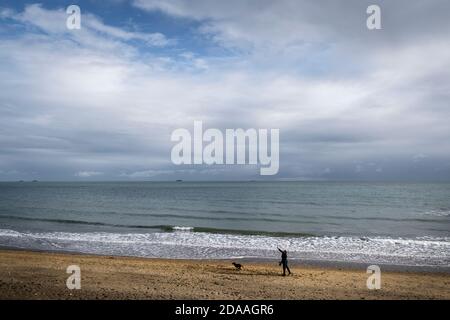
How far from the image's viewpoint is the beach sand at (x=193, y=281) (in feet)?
46.9

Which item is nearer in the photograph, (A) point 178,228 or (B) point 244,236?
(B) point 244,236

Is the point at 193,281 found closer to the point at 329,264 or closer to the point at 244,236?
the point at 329,264

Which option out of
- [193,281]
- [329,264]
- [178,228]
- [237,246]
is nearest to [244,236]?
[237,246]

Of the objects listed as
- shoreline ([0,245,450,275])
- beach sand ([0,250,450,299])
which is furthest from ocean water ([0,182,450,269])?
beach sand ([0,250,450,299])

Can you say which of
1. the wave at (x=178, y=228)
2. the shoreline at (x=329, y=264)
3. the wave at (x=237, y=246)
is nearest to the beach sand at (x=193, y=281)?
the shoreline at (x=329, y=264)

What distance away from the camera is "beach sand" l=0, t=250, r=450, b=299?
14305 mm

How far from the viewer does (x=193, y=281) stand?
17.1m

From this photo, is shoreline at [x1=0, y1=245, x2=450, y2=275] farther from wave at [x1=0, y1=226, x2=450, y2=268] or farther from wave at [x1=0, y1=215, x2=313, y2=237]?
wave at [x1=0, y1=215, x2=313, y2=237]

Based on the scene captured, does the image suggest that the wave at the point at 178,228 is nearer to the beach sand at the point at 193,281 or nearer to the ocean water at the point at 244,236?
the ocean water at the point at 244,236

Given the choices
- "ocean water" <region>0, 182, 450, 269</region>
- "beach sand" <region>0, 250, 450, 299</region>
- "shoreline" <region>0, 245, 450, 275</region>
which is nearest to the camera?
"beach sand" <region>0, 250, 450, 299</region>
